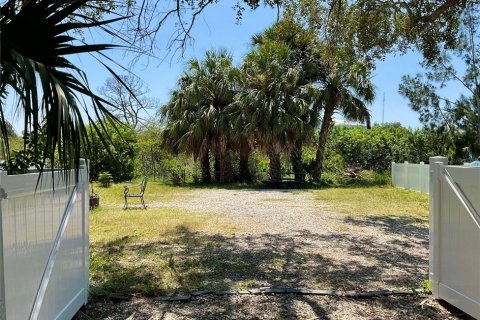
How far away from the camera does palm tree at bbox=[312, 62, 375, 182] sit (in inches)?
754

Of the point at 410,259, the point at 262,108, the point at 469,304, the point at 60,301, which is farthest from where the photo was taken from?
the point at 262,108

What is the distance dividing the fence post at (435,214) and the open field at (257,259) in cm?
27

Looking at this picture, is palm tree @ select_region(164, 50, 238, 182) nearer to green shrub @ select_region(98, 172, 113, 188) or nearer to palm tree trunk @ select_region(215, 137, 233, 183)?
palm tree trunk @ select_region(215, 137, 233, 183)

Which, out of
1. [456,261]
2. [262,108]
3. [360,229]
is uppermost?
[262,108]

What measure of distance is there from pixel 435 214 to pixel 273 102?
14.1 metres

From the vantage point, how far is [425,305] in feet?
13.6

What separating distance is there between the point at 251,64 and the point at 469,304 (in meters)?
17.0

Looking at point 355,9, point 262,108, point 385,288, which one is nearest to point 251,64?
point 262,108

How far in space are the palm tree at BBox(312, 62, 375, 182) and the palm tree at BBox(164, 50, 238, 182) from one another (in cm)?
419

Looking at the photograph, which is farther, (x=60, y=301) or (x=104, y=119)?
(x=60, y=301)

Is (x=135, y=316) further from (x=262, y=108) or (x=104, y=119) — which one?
(x=262, y=108)

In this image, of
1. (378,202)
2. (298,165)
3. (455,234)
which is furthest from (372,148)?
(455,234)

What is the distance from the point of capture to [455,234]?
3.89m

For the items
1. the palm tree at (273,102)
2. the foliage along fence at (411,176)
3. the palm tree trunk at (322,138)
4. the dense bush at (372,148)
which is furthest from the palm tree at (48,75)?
the dense bush at (372,148)
